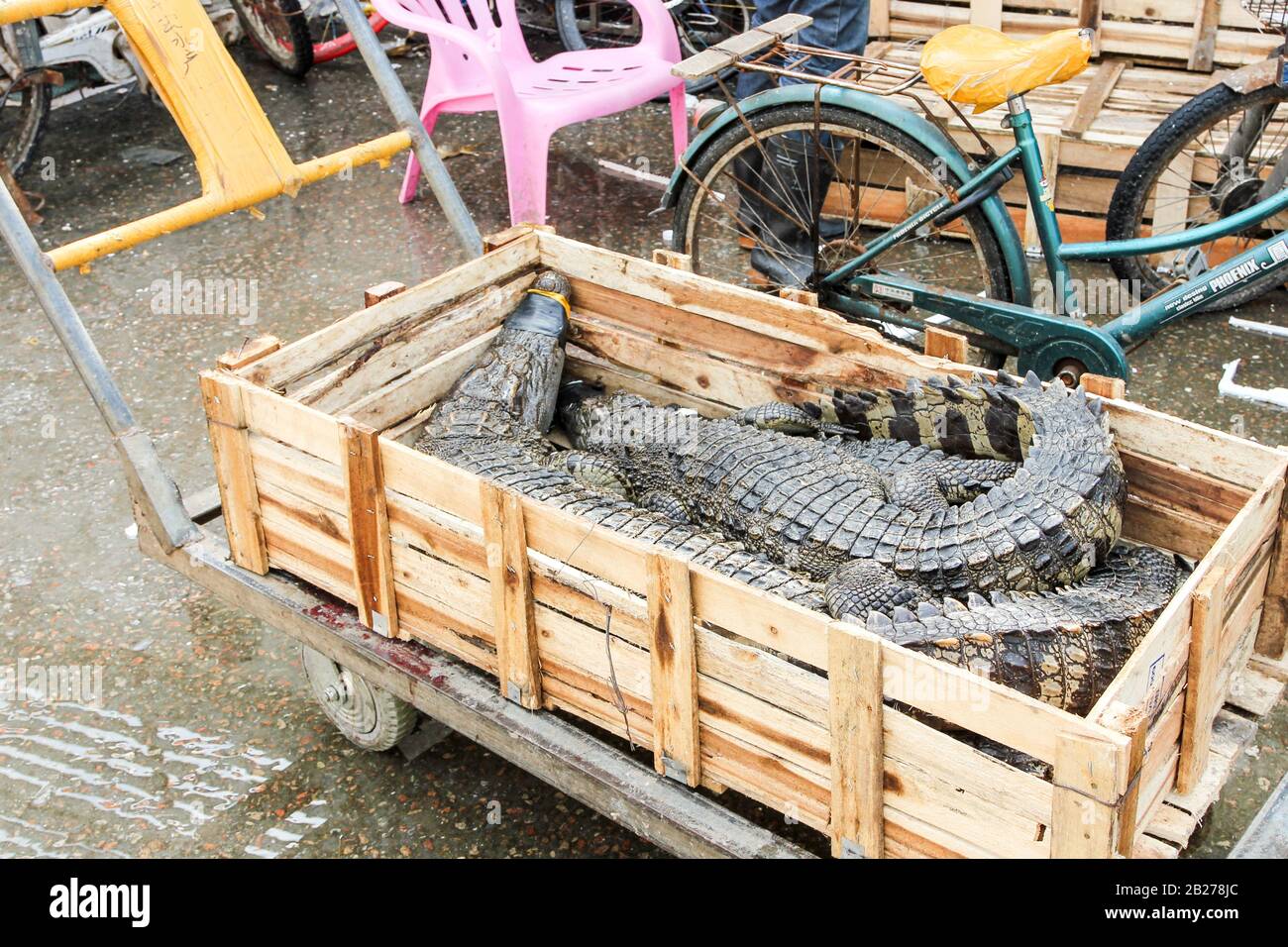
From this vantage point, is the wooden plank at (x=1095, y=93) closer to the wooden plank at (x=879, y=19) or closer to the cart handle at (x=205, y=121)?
the wooden plank at (x=879, y=19)

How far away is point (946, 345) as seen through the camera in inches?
129

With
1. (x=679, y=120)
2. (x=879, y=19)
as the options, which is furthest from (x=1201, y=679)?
(x=879, y=19)

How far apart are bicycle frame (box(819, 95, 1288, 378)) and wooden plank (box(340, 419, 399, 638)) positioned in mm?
1999

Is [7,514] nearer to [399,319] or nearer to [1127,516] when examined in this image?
[399,319]

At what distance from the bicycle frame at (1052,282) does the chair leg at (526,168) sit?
5.07 feet

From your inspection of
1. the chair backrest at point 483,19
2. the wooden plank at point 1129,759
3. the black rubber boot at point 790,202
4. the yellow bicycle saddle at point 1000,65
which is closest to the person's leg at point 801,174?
the black rubber boot at point 790,202

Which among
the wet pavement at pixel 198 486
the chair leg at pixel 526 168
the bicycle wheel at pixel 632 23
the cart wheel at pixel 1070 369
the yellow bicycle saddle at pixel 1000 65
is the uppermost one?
the yellow bicycle saddle at pixel 1000 65

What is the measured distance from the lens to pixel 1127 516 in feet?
9.83

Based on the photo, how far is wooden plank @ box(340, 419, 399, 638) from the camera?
9.10ft

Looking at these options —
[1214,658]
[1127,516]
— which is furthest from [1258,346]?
[1214,658]

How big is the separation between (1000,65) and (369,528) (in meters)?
2.35

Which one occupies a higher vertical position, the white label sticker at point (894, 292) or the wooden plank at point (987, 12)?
the wooden plank at point (987, 12)

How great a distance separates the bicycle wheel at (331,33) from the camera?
764cm

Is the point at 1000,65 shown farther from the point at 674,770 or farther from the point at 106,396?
the point at 106,396
